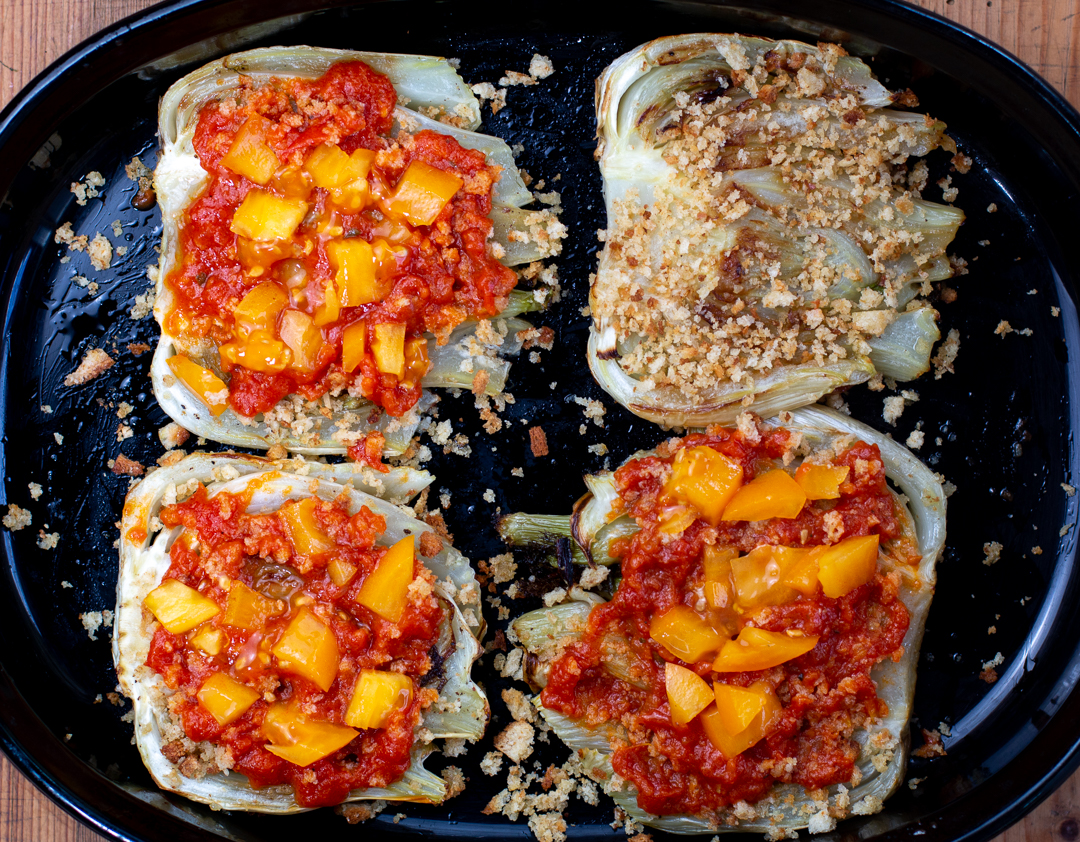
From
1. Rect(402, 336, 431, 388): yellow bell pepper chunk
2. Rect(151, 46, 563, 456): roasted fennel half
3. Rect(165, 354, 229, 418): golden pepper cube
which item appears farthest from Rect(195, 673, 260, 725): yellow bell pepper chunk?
Rect(402, 336, 431, 388): yellow bell pepper chunk

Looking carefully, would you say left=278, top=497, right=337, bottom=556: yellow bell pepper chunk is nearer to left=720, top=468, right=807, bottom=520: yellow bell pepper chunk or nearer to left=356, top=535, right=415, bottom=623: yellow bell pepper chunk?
left=356, top=535, right=415, bottom=623: yellow bell pepper chunk

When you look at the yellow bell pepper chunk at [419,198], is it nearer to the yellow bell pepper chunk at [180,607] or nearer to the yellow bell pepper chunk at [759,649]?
the yellow bell pepper chunk at [180,607]

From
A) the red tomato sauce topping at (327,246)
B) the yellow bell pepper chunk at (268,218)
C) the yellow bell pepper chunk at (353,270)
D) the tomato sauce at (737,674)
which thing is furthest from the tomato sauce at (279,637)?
the yellow bell pepper chunk at (268,218)

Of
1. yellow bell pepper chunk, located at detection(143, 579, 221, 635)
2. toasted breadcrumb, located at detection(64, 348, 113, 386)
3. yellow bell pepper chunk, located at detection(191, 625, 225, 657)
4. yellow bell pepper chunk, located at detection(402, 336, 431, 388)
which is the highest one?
yellow bell pepper chunk, located at detection(402, 336, 431, 388)

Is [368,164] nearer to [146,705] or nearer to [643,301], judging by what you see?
[643,301]

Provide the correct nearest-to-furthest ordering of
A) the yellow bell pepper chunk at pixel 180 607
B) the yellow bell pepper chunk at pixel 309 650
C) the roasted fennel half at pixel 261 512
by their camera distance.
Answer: the yellow bell pepper chunk at pixel 309 650
the yellow bell pepper chunk at pixel 180 607
the roasted fennel half at pixel 261 512

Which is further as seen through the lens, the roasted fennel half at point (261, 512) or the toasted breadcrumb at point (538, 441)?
the toasted breadcrumb at point (538, 441)

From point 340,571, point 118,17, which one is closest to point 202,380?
point 340,571
